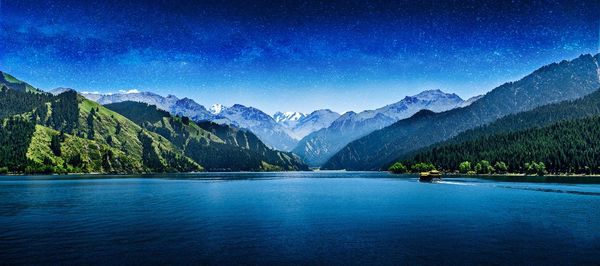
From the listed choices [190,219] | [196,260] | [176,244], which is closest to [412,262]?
[196,260]

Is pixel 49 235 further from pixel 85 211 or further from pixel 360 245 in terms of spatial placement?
pixel 360 245

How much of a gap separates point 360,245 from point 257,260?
1489 centimetres

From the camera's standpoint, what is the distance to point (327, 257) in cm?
4712

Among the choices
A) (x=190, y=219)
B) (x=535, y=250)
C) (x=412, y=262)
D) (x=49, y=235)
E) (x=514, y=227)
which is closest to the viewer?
(x=412, y=262)

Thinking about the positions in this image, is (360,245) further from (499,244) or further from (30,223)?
(30,223)

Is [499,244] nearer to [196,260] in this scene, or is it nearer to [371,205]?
[196,260]

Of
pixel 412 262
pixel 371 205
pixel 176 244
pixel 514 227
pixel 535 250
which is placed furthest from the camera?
pixel 371 205

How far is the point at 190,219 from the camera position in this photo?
78312 mm

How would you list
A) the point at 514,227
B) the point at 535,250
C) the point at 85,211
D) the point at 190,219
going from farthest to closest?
the point at 85,211
the point at 190,219
the point at 514,227
the point at 535,250

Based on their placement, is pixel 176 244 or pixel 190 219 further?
pixel 190 219

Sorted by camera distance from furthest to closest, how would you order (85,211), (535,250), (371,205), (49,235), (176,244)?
(371,205) < (85,211) < (49,235) < (176,244) < (535,250)

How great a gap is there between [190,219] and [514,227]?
55.0 metres

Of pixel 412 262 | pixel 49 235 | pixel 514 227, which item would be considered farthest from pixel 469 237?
pixel 49 235

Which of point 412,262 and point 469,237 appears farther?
point 469,237
